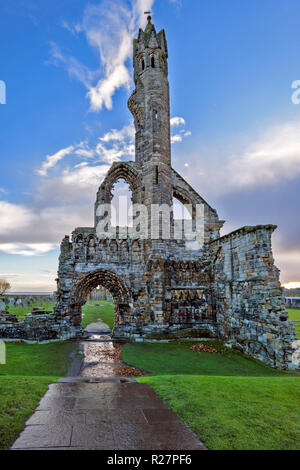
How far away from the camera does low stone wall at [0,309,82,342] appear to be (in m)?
14.0

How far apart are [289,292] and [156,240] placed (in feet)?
129

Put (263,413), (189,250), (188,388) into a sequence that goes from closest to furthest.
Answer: (263,413) → (188,388) → (189,250)

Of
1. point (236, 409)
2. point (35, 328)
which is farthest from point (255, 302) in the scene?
point (35, 328)

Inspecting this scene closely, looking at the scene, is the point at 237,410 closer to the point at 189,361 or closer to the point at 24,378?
the point at 24,378

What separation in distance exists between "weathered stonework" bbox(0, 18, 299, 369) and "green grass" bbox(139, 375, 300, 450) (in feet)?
22.7

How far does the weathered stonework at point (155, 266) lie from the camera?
1441 centimetres

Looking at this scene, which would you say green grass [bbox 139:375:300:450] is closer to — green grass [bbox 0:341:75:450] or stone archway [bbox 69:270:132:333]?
green grass [bbox 0:341:75:450]

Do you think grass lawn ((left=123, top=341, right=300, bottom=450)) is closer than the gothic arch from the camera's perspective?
Yes

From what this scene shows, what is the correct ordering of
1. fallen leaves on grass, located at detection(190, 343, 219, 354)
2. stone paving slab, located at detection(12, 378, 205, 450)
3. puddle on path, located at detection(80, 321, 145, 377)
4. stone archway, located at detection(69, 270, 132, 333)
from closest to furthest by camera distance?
stone paving slab, located at detection(12, 378, 205, 450), puddle on path, located at detection(80, 321, 145, 377), fallen leaves on grass, located at detection(190, 343, 219, 354), stone archway, located at detection(69, 270, 132, 333)

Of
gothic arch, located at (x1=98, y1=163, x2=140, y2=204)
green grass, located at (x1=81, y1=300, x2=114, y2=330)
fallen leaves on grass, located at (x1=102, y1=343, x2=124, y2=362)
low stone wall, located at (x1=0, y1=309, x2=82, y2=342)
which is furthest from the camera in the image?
green grass, located at (x1=81, y1=300, x2=114, y2=330)

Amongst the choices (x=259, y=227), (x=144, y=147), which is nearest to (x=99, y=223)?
(x=144, y=147)

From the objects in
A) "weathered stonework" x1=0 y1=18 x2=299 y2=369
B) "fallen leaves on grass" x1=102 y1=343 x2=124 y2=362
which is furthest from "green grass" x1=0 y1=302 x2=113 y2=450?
"weathered stonework" x1=0 y1=18 x2=299 y2=369
